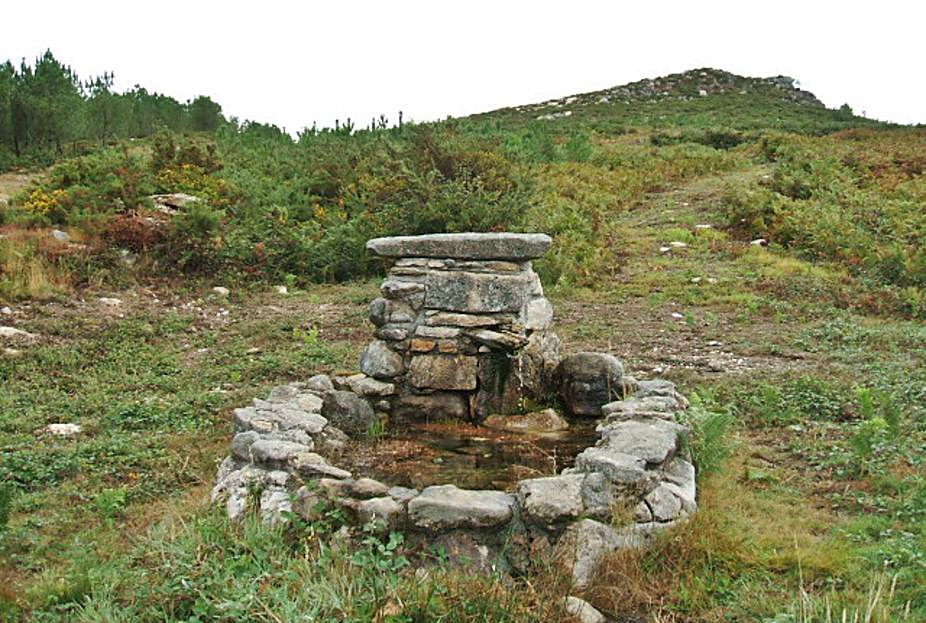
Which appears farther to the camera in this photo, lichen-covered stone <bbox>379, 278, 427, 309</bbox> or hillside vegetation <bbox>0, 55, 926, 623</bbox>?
lichen-covered stone <bbox>379, 278, 427, 309</bbox>

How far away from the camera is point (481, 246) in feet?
21.8

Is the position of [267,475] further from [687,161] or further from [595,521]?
[687,161]

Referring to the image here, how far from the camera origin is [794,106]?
44188 mm

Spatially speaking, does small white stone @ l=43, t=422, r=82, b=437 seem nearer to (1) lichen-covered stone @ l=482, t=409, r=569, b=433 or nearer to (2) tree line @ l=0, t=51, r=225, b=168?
(1) lichen-covered stone @ l=482, t=409, r=569, b=433

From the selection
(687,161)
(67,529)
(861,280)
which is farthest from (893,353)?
(687,161)

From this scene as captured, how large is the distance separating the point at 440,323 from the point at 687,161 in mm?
18911

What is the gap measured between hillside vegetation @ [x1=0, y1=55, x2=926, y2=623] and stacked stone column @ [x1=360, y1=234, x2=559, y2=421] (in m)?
1.47

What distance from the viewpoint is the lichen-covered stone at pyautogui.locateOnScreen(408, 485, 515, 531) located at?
13.6ft

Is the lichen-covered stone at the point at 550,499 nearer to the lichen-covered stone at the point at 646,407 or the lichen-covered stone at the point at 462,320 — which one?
the lichen-covered stone at the point at 646,407

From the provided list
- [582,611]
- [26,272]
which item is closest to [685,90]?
[26,272]

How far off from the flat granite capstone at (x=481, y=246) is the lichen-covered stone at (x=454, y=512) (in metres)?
2.82

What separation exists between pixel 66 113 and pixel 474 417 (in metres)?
26.0

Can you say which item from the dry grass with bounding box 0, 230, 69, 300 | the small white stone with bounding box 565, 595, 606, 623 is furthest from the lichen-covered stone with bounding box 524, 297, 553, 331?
the dry grass with bounding box 0, 230, 69, 300

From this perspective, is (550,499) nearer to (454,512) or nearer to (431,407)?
(454,512)
